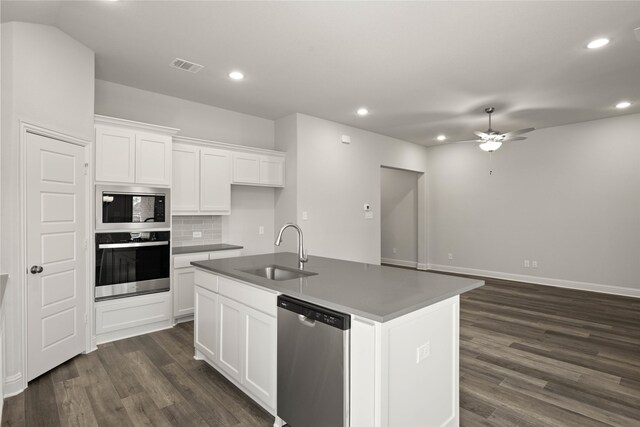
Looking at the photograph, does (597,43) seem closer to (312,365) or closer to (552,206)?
(312,365)

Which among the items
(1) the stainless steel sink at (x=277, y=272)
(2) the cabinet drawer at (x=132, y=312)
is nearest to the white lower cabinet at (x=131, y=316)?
(2) the cabinet drawer at (x=132, y=312)

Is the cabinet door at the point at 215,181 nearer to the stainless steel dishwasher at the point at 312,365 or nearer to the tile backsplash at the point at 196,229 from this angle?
the tile backsplash at the point at 196,229

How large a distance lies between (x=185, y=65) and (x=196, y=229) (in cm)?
212

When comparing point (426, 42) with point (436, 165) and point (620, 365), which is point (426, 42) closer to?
point (620, 365)

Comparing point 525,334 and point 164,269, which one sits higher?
point 164,269

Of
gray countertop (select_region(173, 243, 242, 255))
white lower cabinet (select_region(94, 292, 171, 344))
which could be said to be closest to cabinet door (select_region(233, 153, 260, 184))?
gray countertop (select_region(173, 243, 242, 255))

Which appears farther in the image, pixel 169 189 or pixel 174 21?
pixel 169 189

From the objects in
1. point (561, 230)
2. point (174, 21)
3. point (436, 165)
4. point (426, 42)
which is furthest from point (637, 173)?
point (174, 21)

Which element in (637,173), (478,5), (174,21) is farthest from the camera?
(637,173)

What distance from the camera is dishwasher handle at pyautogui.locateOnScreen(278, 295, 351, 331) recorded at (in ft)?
5.44

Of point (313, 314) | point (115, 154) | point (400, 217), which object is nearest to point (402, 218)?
point (400, 217)

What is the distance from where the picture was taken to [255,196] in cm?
536

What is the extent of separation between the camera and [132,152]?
11.9ft

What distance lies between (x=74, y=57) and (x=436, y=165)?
679 centimetres
